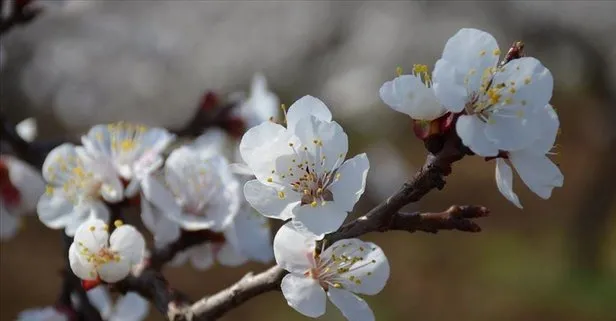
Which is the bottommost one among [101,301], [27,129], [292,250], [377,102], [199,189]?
[377,102]

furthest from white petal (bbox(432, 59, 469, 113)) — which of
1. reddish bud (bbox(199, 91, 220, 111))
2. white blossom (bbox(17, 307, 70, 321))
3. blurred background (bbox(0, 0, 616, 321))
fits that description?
blurred background (bbox(0, 0, 616, 321))

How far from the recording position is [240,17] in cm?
926

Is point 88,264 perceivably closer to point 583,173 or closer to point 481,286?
point 481,286

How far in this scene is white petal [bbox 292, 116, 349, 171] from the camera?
64 centimetres

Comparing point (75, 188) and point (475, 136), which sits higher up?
point (475, 136)

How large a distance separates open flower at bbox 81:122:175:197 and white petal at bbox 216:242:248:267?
0.14 m

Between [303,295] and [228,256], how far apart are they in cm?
36

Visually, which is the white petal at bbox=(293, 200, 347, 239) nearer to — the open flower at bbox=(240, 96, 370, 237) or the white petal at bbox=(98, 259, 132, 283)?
the open flower at bbox=(240, 96, 370, 237)

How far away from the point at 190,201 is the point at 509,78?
0.47 metres

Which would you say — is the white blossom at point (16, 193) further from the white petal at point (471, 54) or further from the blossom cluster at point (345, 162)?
the white petal at point (471, 54)

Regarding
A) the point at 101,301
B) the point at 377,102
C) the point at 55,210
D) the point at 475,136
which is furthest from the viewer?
the point at 377,102

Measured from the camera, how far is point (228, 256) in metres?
1.00

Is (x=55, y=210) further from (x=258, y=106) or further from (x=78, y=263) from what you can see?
(x=258, y=106)

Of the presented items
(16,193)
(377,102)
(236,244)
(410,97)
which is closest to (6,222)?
(16,193)
